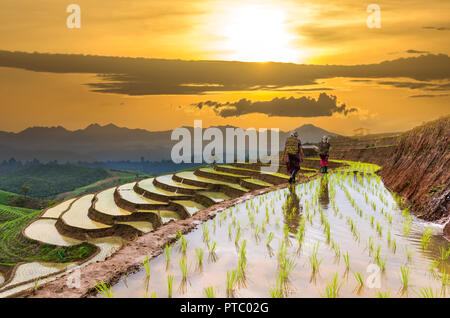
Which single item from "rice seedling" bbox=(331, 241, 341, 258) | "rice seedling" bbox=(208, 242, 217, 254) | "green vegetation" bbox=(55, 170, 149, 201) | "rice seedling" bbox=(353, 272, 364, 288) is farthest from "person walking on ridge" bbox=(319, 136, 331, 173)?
"green vegetation" bbox=(55, 170, 149, 201)

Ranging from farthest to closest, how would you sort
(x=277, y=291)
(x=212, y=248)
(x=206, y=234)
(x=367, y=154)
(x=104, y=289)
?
1. (x=367, y=154)
2. (x=206, y=234)
3. (x=212, y=248)
4. (x=104, y=289)
5. (x=277, y=291)

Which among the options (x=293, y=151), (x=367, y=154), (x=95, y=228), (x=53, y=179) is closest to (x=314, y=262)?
(x=293, y=151)

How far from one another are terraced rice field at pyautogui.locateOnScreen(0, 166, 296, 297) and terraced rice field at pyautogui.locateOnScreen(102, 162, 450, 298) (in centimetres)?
644

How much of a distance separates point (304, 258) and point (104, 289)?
2.62 metres

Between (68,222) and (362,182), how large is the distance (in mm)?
14733

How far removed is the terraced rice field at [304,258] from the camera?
363cm

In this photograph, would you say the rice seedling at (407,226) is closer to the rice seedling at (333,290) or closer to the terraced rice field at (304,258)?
the terraced rice field at (304,258)

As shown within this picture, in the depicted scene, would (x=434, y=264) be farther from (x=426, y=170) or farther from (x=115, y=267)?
(x=426, y=170)

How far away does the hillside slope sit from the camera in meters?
6.95

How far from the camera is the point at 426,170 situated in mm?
8516

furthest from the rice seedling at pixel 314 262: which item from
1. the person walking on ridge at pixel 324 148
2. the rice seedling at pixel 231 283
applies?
the person walking on ridge at pixel 324 148

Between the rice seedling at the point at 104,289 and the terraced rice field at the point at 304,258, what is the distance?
7cm

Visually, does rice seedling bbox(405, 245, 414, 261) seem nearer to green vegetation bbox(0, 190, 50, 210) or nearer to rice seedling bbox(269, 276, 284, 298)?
rice seedling bbox(269, 276, 284, 298)
